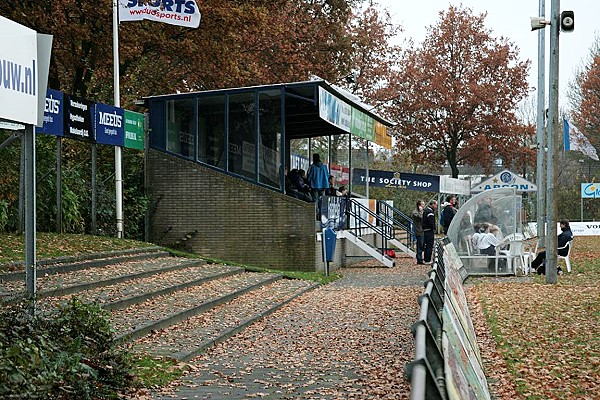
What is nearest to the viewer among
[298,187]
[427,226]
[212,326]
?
[212,326]

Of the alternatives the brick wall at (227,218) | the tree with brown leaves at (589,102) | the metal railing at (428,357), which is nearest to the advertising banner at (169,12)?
the brick wall at (227,218)

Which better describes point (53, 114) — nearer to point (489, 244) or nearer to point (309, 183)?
point (309, 183)

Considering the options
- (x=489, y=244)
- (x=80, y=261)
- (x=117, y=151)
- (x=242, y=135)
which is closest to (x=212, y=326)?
(x=80, y=261)

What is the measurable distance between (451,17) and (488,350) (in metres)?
51.6

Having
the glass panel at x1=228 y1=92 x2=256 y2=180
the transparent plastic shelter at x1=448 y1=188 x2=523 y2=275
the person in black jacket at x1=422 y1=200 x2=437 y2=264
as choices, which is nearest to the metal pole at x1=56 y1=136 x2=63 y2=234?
the glass panel at x1=228 y1=92 x2=256 y2=180

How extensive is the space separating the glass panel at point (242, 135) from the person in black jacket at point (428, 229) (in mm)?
6143

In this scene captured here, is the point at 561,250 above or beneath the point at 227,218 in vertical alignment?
beneath

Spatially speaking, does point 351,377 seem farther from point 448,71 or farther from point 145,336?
point 448,71

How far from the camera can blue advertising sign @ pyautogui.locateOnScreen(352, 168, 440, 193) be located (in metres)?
40.1

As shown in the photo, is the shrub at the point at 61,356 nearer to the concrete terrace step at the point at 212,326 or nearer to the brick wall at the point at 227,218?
the concrete terrace step at the point at 212,326

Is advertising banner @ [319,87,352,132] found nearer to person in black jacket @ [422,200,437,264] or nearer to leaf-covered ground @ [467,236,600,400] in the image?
person in black jacket @ [422,200,437,264]

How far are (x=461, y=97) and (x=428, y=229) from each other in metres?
32.9

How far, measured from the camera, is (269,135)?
25.2m

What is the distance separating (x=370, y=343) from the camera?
12.3m
